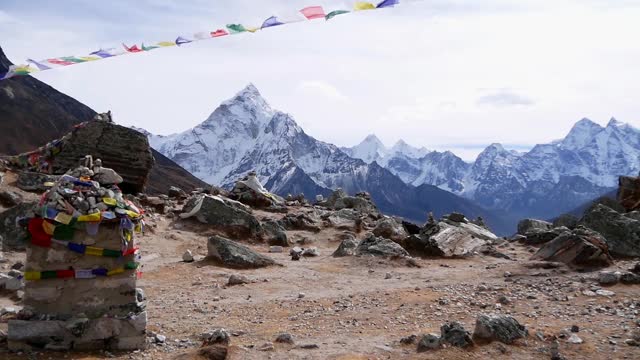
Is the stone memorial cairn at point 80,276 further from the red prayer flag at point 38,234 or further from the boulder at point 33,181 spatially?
the boulder at point 33,181

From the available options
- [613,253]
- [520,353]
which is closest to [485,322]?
[520,353]

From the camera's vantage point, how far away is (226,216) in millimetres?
26484

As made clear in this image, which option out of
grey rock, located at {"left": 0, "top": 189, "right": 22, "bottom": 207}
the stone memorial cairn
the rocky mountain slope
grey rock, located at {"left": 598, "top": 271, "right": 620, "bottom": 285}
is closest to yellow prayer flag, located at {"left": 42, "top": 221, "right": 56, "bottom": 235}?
the stone memorial cairn

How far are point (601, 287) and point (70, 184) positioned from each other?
14.6 m

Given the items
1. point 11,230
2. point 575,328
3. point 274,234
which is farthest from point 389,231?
A: point 11,230

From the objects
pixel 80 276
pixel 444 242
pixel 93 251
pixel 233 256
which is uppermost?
pixel 93 251

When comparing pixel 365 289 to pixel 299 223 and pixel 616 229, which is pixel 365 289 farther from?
pixel 616 229

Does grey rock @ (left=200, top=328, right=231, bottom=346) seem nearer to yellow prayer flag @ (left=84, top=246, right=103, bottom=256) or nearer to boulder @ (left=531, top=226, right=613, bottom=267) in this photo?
yellow prayer flag @ (left=84, top=246, right=103, bottom=256)

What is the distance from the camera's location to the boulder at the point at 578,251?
63.8 feet

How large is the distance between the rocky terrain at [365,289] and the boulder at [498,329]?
0.02 meters

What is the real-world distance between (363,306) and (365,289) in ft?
7.27

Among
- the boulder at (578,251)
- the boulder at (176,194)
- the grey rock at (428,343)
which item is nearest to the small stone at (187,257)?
the grey rock at (428,343)

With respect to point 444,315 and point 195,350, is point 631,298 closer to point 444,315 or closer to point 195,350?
point 444,315

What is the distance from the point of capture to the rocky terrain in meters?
11.4
